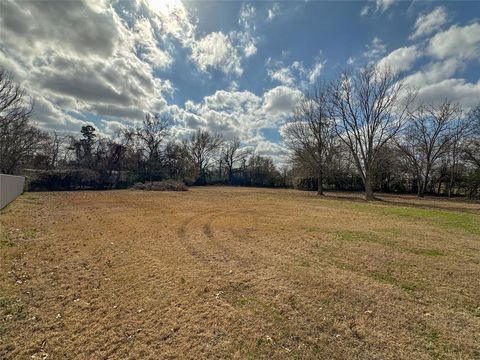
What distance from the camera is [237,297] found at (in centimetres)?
382

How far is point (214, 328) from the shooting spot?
3.05m

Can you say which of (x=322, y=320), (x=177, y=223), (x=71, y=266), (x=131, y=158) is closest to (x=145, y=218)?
(x=177, y=223)

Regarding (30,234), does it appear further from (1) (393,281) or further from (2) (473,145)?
(2) (473,145)

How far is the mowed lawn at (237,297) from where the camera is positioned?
2738 mm

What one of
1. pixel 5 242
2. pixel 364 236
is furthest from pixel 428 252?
pixel 5 242

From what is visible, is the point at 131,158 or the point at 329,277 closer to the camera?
the point at 329,277

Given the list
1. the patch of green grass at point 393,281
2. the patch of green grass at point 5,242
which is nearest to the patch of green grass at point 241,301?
the patch of green grass at point 393,281

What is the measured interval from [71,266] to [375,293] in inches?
228

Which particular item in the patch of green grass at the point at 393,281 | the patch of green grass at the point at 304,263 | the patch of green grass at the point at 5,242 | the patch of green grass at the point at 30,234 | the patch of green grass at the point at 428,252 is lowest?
the patch of green grass at the point at 30,234

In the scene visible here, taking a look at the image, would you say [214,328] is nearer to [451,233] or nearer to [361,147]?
[451,233]

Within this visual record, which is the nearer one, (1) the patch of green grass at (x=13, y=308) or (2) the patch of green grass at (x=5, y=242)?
(1) the patch of green grass at (x=13, y=308)

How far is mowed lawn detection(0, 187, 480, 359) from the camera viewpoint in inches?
108

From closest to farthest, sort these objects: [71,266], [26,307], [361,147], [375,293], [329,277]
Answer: [26,307] < [375,293] < [329,277] < [71,266] < [361,147]

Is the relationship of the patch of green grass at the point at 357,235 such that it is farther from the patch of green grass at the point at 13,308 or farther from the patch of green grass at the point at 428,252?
the patch of green grass at the point at 13,308
